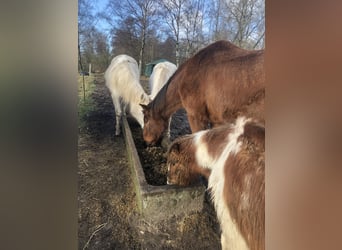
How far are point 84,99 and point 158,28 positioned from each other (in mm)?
504

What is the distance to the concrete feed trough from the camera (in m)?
1.51

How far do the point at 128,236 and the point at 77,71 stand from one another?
82 cm

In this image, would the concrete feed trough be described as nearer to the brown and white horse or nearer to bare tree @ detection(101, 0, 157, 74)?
the brown and white horse

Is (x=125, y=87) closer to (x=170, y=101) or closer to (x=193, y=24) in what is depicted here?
(x=170, y=101)

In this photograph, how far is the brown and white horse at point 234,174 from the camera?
4.83 feet

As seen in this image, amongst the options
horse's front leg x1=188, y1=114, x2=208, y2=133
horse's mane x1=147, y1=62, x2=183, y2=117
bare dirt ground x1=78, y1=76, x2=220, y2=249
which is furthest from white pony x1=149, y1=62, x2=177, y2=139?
bare dirt ground x1=78, y1=76, x2=220, y2=249

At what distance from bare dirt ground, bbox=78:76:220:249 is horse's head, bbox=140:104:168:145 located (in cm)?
13

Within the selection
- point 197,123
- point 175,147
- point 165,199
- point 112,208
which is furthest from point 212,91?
point 112,208

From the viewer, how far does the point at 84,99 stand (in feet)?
5.07

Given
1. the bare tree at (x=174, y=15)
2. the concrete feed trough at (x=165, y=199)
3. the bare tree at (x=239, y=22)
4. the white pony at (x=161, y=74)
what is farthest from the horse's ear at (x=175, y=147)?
the bare tree at (x=239, y=22)
